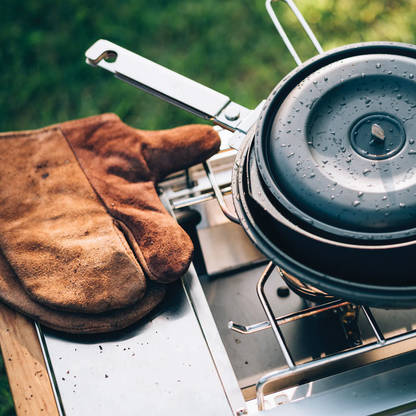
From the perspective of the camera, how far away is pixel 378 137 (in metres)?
0.76

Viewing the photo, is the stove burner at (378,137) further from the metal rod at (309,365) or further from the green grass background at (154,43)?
the green grass background at (154,43)

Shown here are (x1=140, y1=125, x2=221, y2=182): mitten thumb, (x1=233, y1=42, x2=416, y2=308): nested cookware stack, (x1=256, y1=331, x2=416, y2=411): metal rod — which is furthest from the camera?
(x1=140, y1=125, x2=221, y2=182): mitten thumb

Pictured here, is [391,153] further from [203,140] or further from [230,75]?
[230,75]

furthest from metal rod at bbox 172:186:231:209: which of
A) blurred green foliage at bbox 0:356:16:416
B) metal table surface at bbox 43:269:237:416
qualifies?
blurred green foliage at bbox 0:356:16:416

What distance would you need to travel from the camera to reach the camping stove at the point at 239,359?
918mm

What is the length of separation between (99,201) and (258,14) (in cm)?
181

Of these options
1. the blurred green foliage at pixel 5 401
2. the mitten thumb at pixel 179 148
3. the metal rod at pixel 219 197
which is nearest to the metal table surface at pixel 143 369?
the metal rod at pixel 219 197

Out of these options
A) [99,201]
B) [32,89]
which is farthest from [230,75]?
[99,201]

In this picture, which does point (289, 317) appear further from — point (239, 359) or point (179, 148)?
point (179, 148)

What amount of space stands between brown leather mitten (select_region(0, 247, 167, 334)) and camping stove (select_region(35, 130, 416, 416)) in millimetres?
27

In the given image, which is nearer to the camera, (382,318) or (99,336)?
(99,336)

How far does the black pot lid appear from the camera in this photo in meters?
0.74

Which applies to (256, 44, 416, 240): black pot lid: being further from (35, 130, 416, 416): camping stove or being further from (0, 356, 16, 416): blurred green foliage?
(0, 356, 16, 416): blurred green foliage

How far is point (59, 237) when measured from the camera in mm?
1115
